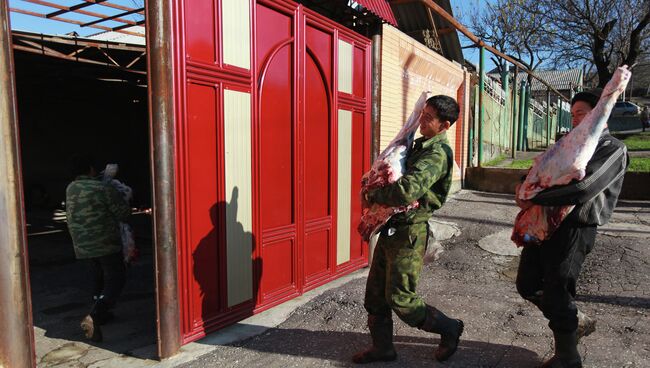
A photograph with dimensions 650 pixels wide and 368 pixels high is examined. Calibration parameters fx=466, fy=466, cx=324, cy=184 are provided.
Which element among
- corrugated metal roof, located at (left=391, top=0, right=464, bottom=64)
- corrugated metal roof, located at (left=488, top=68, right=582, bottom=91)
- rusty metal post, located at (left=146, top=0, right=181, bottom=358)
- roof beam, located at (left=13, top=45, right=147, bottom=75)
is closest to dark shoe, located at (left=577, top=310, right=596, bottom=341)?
rusty metal post, located at (left=146, top=0, right=181, bottom=358)

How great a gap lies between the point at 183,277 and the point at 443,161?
6.60 feet

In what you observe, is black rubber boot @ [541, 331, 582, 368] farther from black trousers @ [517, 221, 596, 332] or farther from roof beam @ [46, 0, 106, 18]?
roof beam @ [46, 0, 106, 18]

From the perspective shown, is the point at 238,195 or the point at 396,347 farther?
the point at 238,195

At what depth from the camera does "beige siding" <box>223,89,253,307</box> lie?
3744 mm

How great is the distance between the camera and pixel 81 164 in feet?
13.2

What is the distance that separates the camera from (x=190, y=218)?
3.43 metres

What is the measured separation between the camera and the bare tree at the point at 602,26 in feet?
66.1

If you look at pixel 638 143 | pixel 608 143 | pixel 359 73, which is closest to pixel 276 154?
pixel 359 73

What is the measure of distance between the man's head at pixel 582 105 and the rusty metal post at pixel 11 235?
10.6 feet

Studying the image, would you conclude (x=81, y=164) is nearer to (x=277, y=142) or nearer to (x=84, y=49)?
(x=277, y=142)

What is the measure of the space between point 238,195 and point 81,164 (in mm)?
1418

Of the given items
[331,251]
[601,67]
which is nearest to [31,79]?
[331,251]

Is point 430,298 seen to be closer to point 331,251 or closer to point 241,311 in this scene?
point 331,251

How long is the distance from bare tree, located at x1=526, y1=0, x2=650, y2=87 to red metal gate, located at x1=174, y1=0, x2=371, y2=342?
1949 centimetres
